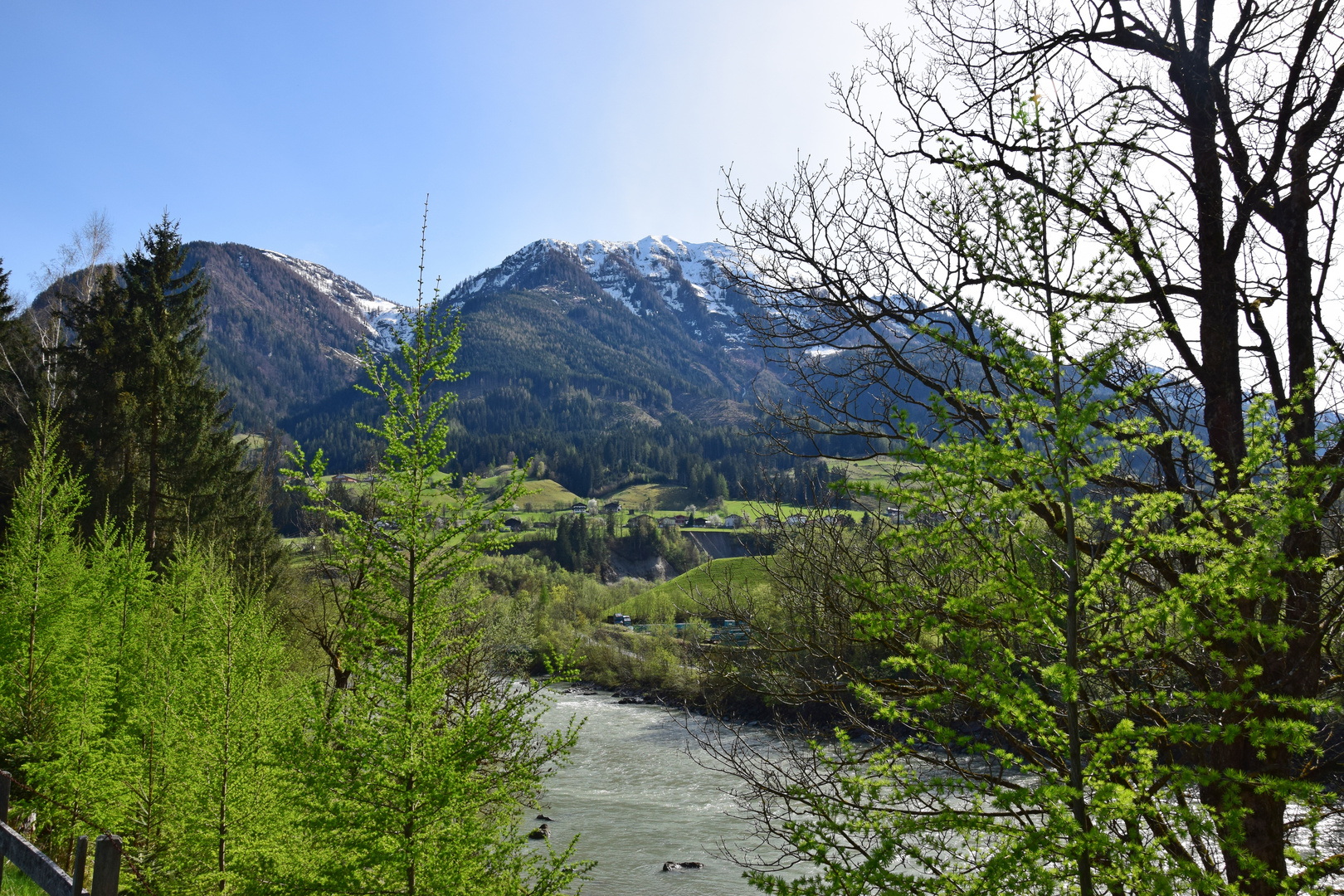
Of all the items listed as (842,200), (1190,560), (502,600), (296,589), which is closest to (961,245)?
(842,200)

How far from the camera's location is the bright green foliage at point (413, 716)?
5.12m

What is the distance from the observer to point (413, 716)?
5.27 meters

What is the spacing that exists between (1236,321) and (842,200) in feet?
8.29

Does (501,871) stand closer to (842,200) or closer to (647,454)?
(842,200)

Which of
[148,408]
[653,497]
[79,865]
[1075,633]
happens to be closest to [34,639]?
[79,865]

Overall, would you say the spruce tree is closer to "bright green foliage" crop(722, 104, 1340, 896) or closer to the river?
the river

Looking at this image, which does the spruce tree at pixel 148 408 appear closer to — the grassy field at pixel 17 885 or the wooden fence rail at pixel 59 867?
the grassy field at pixel 17 885

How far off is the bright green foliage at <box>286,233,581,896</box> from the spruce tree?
1613cm

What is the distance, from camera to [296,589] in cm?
2809

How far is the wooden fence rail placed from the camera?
14.1 feet

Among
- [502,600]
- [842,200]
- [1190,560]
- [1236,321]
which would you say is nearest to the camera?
A: [1190,560]

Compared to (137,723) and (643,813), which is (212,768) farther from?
(643,813)

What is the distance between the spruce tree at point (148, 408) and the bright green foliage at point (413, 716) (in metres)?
16.1

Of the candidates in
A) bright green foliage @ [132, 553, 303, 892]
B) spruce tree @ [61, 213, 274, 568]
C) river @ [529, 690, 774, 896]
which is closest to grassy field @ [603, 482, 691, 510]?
river @ [529, 690, 774, 896]
